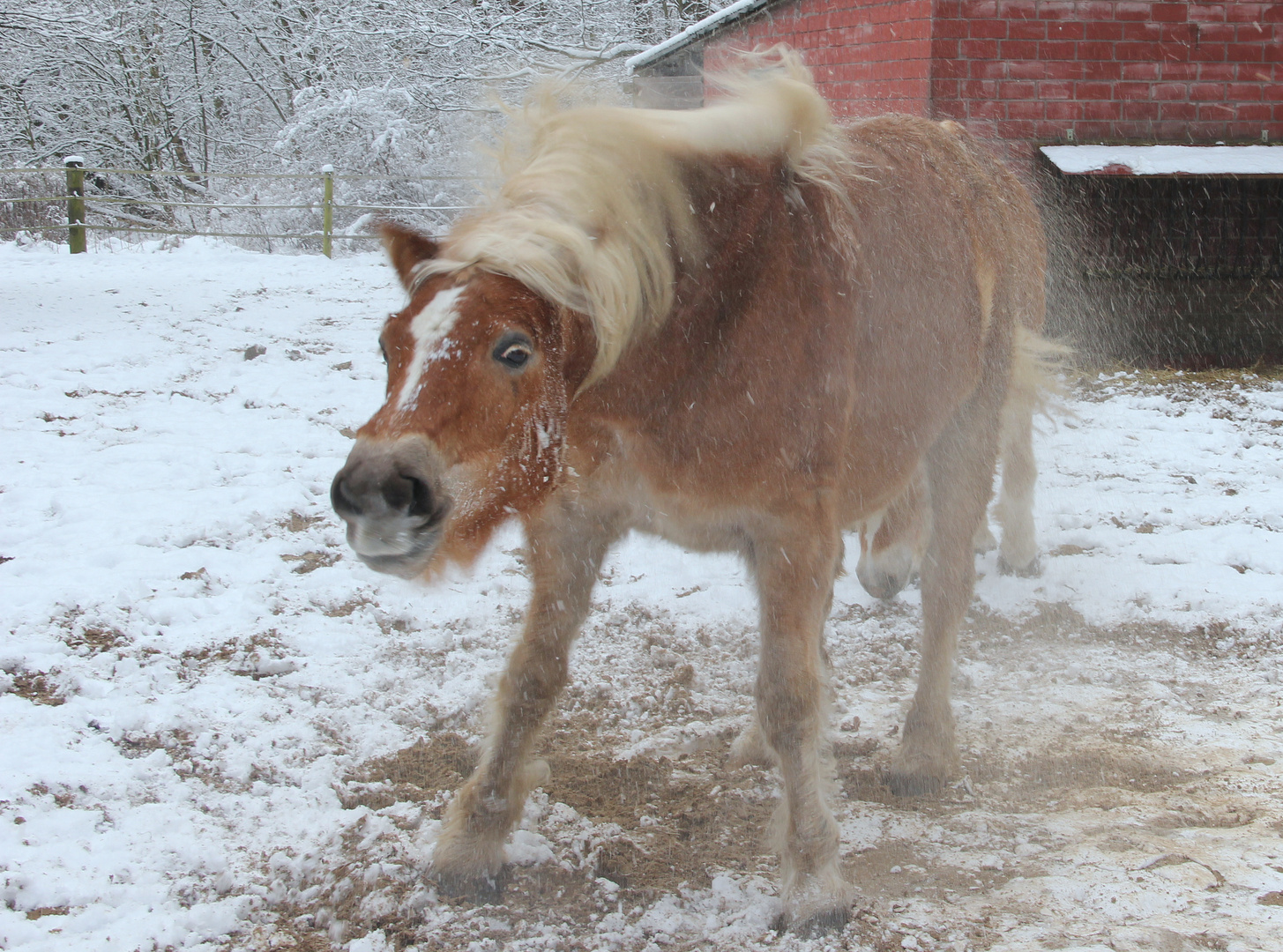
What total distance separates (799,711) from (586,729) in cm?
107

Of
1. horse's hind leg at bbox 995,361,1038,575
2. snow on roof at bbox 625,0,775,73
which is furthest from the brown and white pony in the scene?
snow on roof at bbox 625,0,775,73

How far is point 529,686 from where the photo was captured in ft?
9.09

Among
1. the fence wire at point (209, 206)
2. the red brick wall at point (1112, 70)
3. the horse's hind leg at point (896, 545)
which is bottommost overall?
the horse's hind leg at point (896, 545)

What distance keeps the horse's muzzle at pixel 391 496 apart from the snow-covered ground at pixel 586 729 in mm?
383

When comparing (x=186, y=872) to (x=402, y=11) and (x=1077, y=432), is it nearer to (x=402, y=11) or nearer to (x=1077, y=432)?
(x=1077, y=432)

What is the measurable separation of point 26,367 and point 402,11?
11459 mm

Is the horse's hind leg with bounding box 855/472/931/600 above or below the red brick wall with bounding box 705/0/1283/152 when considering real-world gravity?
below

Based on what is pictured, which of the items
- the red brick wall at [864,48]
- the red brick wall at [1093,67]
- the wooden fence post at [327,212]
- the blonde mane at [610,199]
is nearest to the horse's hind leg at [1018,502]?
the blonde mane at [610,199]

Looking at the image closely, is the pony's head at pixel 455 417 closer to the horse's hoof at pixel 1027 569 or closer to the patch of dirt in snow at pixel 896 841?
the patch of dirt in snow at pixel 896 841

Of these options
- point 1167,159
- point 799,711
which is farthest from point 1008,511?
point 1167,159

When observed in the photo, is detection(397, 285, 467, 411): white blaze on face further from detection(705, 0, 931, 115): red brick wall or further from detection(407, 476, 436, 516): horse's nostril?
detection(705, 0, 931, 115): red brick wall

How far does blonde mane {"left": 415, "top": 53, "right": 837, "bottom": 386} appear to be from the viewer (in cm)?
199

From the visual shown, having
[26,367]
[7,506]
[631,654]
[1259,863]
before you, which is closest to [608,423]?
[631,654]

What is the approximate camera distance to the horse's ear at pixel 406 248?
6.89 ft
